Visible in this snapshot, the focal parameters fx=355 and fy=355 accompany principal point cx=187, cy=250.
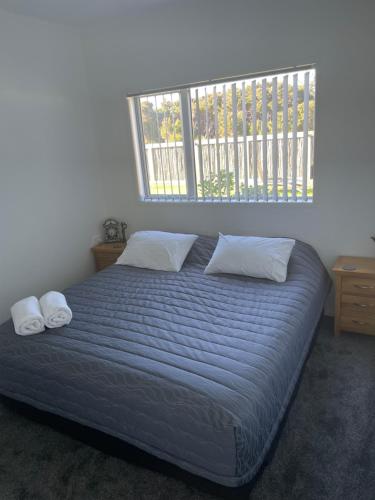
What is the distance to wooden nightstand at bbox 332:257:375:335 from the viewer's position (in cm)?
243

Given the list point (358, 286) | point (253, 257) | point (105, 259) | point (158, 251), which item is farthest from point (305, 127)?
point (105, 259)

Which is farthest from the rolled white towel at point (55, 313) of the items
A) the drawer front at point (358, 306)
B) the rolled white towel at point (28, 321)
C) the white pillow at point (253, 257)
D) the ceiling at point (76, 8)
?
the ceiling at point (76, 8)

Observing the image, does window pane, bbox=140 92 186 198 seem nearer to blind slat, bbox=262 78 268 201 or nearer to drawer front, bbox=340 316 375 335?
blind slat, bbox=262 78 268 201

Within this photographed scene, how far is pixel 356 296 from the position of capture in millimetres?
2482

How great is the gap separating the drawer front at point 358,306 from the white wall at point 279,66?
1.27 ft

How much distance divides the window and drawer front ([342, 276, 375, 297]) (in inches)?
28.1

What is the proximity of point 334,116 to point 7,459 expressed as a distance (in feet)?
9.47

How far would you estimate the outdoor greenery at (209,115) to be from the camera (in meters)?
2.64

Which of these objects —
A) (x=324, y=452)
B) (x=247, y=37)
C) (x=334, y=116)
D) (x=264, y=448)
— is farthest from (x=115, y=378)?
(x=247, y=37)

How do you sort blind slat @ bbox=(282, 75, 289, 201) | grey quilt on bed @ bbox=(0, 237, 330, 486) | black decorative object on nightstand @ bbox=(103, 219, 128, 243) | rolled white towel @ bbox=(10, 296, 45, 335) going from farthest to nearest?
1. black decorative object on nightstand @ bbox=(103, 219, 128, 243)
2. blind slat @ bbox=(282, 75, 289, 201)
3. rolled white towel @ bbox=(10, 296, 45, 335)
4. grey quilt on bed @ bbox=(0, 237, 330, 486)

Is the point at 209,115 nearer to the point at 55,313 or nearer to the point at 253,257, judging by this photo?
the point at 253,257

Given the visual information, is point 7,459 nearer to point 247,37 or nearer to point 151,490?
point 151,490

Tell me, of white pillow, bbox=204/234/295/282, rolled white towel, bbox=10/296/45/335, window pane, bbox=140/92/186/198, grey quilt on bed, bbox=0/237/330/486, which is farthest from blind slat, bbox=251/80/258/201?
rolled white towel, bbox=10/296/45/335

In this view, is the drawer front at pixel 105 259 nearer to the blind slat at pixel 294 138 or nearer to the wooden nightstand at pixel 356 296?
the blind slat at pixel 294 138
